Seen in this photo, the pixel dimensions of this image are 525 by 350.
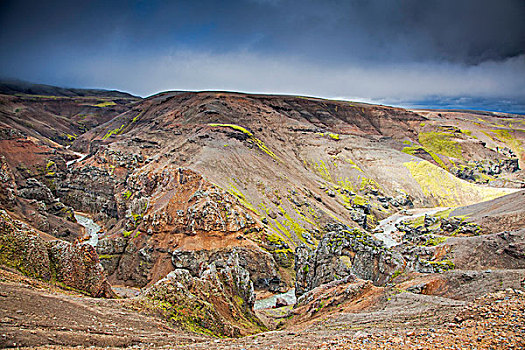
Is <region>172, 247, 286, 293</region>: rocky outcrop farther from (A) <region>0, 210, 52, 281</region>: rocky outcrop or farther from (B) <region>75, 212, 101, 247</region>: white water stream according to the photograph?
(A) <region>0, 210, 52, 281</region>: rocky outcrop

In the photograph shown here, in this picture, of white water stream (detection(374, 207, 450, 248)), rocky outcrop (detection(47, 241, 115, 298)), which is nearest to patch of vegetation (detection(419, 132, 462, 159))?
white water stream (detection(374, 207, 450, 248))

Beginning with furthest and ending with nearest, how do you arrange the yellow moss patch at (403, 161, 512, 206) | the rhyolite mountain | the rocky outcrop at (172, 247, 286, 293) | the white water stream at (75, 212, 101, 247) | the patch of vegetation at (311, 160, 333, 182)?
the patch of vegetation at (311, 160, 333, 182) < the yellow moss patch at (403, 161, 512, 206) < the white water stream at (75, 212, 101, 247) < the rocky outcrop at (172, 247, 286, 293) < the rhyolite mountain

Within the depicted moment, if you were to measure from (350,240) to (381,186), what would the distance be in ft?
221

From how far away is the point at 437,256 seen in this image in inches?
1590

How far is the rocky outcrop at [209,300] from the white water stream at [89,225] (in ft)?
143

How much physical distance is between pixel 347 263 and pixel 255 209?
2802 centimetres

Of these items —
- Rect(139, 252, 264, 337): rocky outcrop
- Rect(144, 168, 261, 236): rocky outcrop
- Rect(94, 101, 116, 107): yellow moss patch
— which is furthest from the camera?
Rect(94, 101, 116, 107): yellow moss patch

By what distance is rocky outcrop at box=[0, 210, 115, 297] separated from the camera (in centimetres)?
1929

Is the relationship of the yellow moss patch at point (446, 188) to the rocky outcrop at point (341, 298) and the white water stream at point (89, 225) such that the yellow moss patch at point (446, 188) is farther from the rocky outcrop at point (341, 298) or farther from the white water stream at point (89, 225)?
the white water stream at point (89, 225)

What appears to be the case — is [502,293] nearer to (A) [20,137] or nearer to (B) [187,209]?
(B) [187,209]

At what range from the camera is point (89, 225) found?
225 feet

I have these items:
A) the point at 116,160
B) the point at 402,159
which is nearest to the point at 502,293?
the point at 116,160

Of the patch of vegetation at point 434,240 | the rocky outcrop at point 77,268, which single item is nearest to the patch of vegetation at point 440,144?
the patch of vegetation at point 434,240

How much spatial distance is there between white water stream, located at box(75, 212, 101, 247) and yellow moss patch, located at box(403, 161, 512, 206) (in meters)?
92.3
